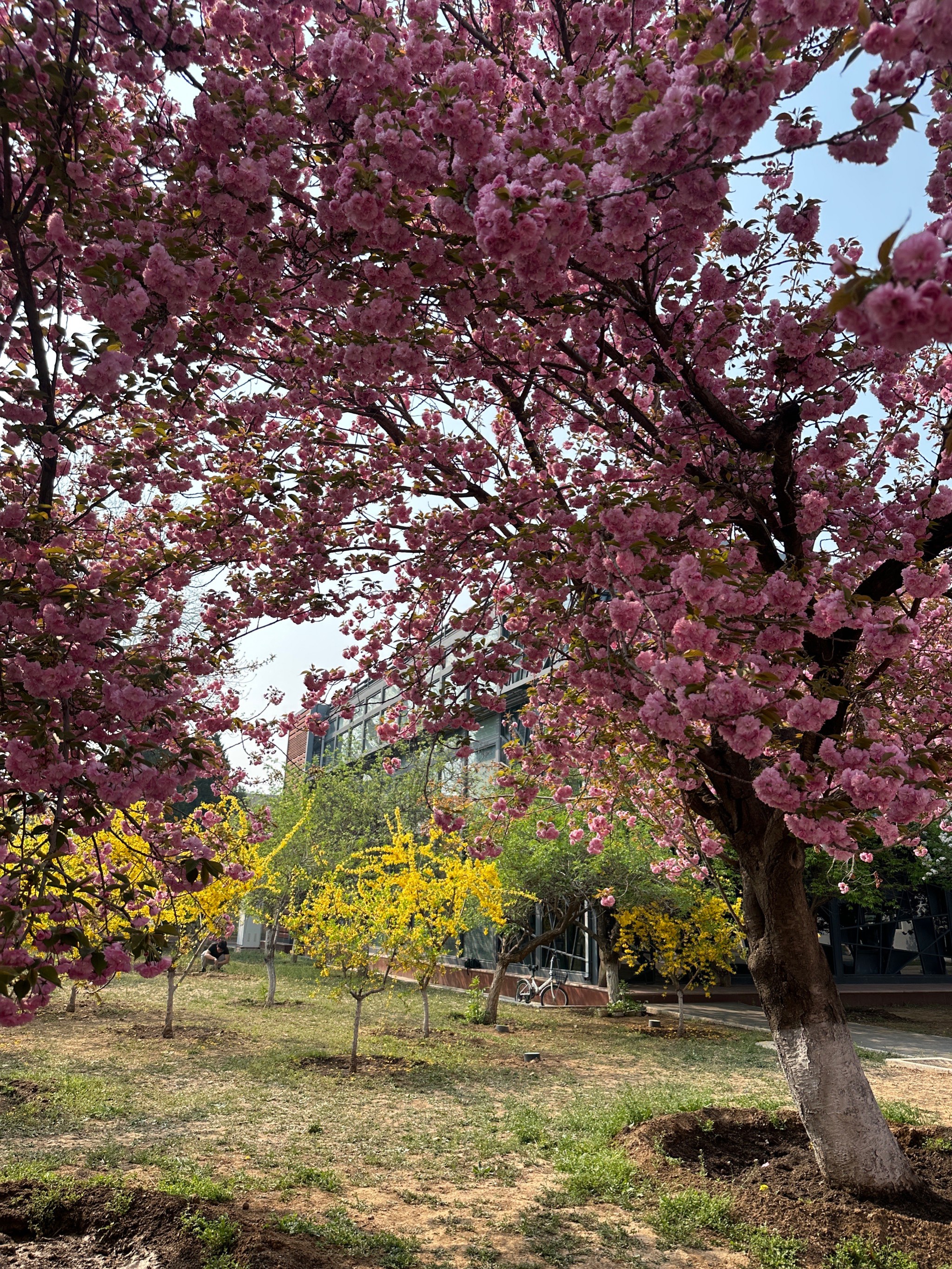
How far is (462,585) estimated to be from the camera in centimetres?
759

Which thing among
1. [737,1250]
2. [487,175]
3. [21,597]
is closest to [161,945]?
[21,597]

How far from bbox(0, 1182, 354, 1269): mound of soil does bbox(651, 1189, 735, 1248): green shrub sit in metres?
2.12

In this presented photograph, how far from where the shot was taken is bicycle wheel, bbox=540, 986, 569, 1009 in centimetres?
1853

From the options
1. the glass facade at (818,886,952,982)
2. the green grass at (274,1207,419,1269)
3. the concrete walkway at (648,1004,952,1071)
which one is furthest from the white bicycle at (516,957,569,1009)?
the green grass at (274,1207,419,1269)

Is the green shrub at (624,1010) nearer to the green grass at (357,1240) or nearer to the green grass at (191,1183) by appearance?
the green grass at (191,1183)

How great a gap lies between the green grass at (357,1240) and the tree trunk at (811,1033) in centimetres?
285

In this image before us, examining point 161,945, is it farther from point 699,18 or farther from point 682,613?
point 699,18

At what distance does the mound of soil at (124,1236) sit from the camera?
4254 mm

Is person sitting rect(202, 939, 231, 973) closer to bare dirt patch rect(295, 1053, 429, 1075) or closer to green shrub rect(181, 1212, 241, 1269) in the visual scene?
bare dirt patch rect(295, 1053, 429, 1075)

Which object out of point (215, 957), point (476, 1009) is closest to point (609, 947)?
point (476, 1009)

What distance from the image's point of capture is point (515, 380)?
21.3 feet

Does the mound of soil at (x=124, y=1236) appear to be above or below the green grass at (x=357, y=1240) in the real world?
above

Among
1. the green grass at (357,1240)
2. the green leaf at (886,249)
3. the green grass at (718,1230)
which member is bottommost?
the green grass at (718,1230)

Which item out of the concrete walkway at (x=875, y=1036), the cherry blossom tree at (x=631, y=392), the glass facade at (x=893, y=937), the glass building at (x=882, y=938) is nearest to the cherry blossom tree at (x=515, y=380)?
the cherry blossom tree at (x=631, y=392)
